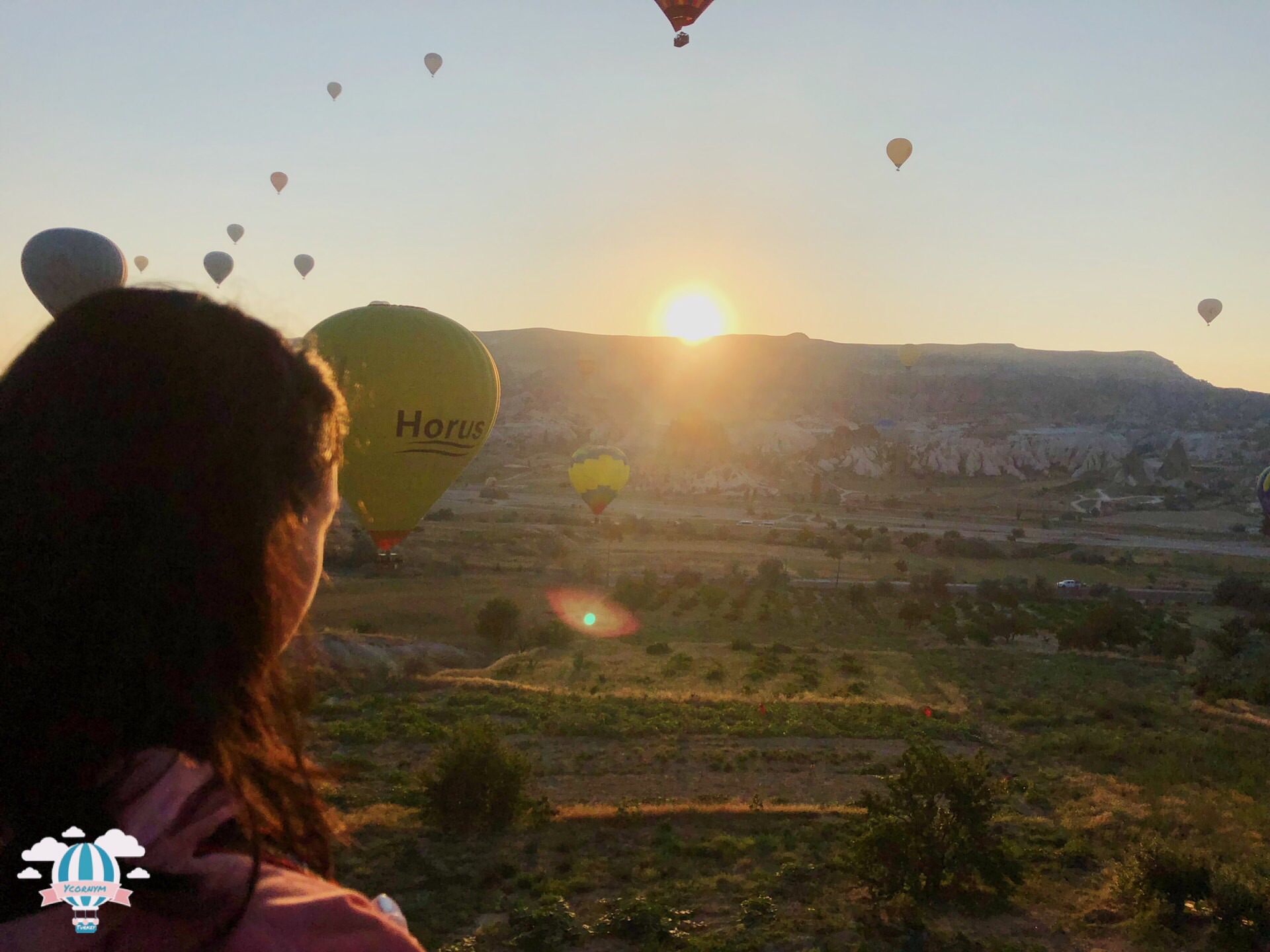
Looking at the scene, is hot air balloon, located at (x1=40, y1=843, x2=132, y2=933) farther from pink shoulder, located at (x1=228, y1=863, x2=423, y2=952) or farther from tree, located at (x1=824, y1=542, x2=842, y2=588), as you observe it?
tree, located at (x1=824, y1=542, x2=842, y2=588)

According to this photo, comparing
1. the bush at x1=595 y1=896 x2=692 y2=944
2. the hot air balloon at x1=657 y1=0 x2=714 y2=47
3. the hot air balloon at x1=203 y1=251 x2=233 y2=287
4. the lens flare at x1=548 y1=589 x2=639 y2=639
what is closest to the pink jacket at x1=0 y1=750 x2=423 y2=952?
the bush at x1=595 y1=896 x2=692 y2=944

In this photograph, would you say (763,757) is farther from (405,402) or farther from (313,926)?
(313,926)

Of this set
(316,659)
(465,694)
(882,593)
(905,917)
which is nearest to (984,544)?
(882,593)

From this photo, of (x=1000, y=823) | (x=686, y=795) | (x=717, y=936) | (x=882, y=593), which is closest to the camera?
(x=717, y=936)

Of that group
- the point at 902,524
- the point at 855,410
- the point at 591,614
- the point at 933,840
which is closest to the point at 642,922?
the point at 933,840

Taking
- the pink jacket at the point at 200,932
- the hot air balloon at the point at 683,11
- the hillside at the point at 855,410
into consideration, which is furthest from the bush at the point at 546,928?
Answer: the hillside at the point at 855,410

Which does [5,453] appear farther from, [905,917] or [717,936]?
[905,917]

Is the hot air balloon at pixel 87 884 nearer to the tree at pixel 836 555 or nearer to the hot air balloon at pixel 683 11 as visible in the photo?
the hot air balloon at pixel 683 11
